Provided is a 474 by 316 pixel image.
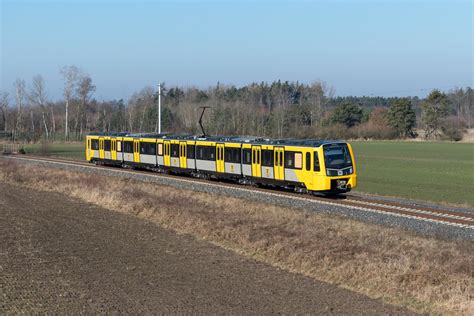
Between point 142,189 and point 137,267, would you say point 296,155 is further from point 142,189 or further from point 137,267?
point 137,267

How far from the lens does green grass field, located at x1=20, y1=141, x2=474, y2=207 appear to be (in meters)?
34.1

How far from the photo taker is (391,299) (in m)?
13.7

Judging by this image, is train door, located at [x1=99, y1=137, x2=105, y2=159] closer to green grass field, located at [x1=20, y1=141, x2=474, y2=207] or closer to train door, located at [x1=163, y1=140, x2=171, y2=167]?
train door, located at [x1=163, y1=140, x2=171, y2=167]

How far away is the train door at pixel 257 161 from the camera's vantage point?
31.0m

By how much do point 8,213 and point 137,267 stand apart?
11.1m

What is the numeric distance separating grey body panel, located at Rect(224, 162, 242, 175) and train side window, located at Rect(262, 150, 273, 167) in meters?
2.38

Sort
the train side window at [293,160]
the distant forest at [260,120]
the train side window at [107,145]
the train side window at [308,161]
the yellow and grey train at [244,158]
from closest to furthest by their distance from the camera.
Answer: the yellow and grey train at [244,158]
the train side window at [308,161]
the train side window at [293,160]
the train side window at [107,145]
the distant forest at [260,120]

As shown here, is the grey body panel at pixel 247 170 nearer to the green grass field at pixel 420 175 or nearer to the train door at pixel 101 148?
the green grass field at pixel 420 175

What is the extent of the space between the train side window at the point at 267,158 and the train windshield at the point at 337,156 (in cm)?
373

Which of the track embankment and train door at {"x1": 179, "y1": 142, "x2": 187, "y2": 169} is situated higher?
train door at {"x1": 179, "y1": 142, "x2": 187, "y2": 169}

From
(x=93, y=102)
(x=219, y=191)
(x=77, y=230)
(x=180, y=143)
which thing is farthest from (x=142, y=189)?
(x=93, y=102)

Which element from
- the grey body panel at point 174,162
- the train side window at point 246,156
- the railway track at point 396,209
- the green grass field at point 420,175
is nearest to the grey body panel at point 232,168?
the train side window at point 246,156

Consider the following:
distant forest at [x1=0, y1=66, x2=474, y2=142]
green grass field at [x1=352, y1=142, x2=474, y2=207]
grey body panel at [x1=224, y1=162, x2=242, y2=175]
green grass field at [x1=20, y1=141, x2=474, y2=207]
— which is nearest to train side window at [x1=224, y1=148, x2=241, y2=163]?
grey body panel at [x1=224, y1=162, x2=242, y2=175]

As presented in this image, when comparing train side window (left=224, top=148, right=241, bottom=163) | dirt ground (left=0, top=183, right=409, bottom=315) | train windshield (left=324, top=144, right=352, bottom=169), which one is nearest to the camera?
dirt ground (left=0, top=183, right=409, bottom=315)
